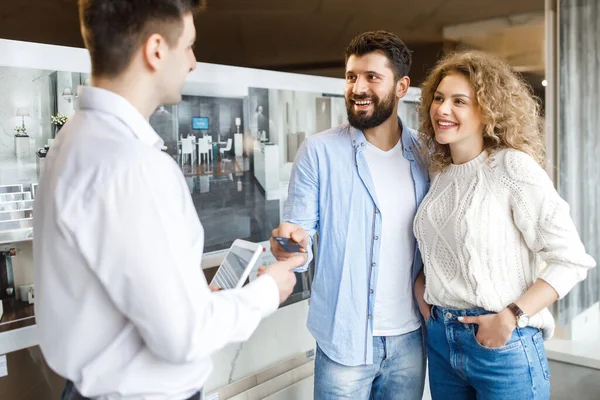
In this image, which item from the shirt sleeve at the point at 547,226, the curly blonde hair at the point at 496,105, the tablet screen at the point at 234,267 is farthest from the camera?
the curly blonde hair at the point at 496,105

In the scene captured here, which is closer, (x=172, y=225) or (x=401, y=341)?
(x=172, y=225)

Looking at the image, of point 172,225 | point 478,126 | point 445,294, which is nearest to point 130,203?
point 172,225

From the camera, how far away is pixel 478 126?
1.95 m

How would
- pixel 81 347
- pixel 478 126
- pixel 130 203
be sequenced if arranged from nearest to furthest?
pixel 130 203
pixel 81 347
pixel 478 126

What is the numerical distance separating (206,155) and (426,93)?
1.08 m

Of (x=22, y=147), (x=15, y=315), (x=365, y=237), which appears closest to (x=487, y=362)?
(x=365, y=237)

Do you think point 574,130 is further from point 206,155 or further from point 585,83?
point 206,155

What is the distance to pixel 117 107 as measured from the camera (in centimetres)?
115

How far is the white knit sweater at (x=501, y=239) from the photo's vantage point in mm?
1746

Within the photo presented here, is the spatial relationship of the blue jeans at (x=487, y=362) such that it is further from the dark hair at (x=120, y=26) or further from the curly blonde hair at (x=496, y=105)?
the dark hair at (x=120, y=26)

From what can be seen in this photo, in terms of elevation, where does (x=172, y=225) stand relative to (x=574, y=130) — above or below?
below

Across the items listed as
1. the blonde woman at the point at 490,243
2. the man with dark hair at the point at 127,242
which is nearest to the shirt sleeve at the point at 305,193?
the blonde woman at the point at 490,243

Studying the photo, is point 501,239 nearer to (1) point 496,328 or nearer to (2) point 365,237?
(1) point 496,328

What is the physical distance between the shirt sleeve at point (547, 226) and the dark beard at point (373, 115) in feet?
1.89
